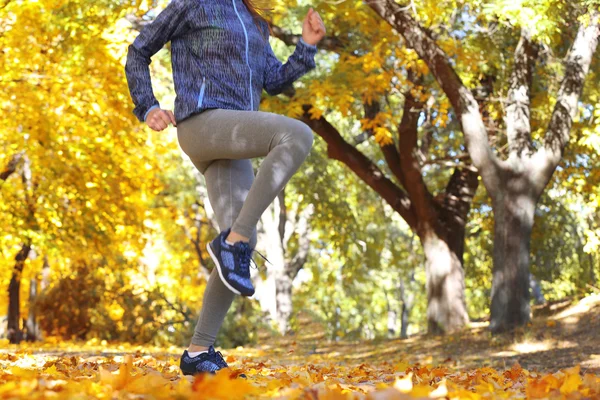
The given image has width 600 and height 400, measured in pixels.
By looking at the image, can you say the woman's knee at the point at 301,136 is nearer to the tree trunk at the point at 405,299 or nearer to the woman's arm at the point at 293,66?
the woman's arm at the point at 293,66

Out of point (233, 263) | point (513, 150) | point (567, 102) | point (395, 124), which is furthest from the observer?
point (395, 124)

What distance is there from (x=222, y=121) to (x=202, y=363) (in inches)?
43.9

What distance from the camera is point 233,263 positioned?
3.36 m

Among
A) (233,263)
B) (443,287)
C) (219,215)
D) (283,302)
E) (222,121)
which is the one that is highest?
(222,121)

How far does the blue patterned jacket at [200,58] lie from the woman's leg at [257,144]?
145 mm

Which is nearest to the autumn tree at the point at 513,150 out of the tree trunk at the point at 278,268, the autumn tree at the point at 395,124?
the autumn tree at the point at 395,124

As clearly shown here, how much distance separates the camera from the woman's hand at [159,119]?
357 cm

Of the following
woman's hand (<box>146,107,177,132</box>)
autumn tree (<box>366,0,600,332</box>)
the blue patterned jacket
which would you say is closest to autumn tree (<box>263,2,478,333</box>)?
autumn tree (<box>366,0,600,332</box>)

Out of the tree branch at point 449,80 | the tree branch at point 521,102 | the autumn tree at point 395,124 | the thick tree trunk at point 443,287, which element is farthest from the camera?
the thick tree trunk at point 443,287

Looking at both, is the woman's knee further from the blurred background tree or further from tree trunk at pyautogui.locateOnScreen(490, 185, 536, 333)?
tree trunk at pyautogui.locateOnScreen(490, 185, 536, 333)

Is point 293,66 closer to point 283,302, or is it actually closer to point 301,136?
point 301,136

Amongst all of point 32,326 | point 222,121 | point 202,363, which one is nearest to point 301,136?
point 222,121

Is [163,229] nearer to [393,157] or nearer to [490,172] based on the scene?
[393,157]

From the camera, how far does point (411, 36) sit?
10.7m
